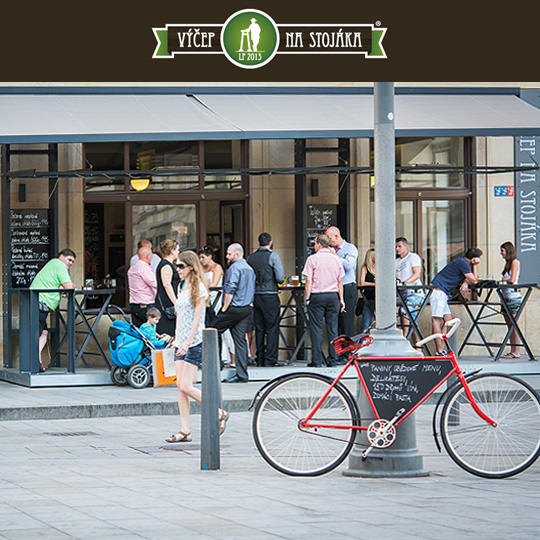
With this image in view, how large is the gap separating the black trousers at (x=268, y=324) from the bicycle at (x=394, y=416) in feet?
21.4

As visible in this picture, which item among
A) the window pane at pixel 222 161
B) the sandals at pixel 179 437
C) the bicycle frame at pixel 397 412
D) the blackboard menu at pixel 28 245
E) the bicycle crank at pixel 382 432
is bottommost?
the sandals at pixel 179 437

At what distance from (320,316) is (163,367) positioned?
8.04 feet

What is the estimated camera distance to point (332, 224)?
52.6 feet

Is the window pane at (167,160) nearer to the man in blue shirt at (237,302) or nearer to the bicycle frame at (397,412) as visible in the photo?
the man in blue shirt at (237,302)

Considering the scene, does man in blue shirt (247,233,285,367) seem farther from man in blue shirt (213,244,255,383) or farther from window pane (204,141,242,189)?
window pane (204,141,242,189)

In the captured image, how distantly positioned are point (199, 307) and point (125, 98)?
6132 mm

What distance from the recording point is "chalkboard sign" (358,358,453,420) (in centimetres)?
766

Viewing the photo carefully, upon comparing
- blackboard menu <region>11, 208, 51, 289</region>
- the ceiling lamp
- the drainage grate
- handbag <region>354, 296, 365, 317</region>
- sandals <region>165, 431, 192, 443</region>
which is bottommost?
the drainage grate

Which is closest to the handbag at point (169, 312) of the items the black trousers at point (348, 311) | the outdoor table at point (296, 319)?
the outdoor table at point (296, 319)

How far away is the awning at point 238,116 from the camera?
42.5 ft

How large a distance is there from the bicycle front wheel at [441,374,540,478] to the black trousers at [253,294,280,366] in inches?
264

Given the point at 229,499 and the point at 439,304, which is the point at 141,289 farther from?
the point at 229,499

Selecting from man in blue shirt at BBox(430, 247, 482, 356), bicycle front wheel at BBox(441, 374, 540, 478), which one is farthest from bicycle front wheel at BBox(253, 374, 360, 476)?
man in blue shirt at BBox(430, 247, 482, 356)

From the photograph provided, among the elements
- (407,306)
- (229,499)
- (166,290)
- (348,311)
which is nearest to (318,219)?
(348,311)
